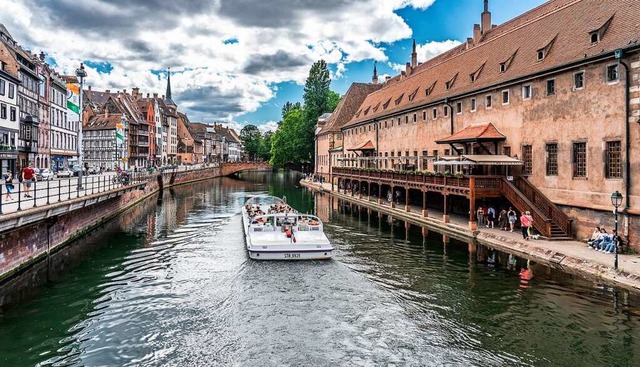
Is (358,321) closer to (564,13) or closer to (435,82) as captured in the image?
(564,13)

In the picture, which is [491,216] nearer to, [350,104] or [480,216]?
[480,216]

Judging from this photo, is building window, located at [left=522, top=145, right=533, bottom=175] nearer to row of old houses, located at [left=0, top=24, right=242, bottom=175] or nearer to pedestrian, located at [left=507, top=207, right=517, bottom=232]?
pedestrian, located at [left=507, top=207, right=517, bottom=232]

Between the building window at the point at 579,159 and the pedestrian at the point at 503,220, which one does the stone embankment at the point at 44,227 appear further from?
the building window at the point at 579,159

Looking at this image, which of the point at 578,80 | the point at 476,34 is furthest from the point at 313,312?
the point at 476,34

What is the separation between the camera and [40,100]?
50.5 meters

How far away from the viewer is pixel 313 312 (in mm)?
13898

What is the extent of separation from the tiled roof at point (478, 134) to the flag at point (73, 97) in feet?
76.3

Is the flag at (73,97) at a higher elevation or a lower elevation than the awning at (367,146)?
higher

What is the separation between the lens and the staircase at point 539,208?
22.9 meters

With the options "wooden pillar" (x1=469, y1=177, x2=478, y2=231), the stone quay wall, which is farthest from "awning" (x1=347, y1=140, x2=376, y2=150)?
the stone quay wall

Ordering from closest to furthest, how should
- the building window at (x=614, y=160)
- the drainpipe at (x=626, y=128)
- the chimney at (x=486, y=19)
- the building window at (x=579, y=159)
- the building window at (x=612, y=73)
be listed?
the drainpipe at (x=626, y=128) → the building window at (x=614, y=160) → the building window at (x=612, y=73) → the building window at (x=579, y=159) → the chimney at (x=486, y=19)

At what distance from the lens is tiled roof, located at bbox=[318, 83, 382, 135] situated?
7219 cm

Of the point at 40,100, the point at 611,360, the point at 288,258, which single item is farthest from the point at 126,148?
the point at 611,360

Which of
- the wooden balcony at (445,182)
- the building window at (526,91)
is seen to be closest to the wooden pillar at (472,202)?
the wooden balcony at (445,182)
